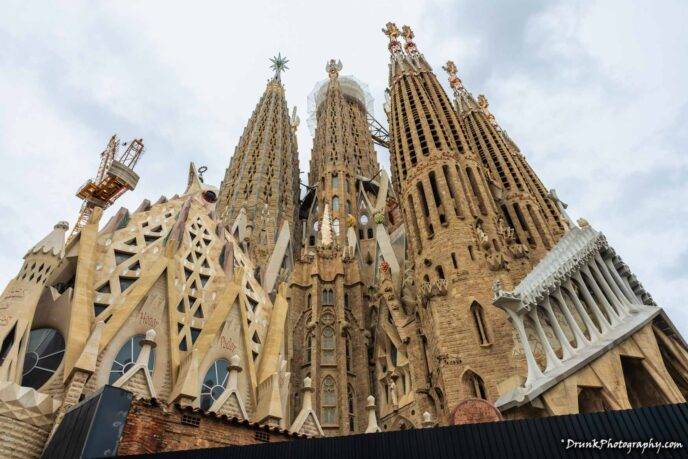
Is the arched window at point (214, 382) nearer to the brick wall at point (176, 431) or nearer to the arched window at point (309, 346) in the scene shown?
the brick wall at point (176, 431)

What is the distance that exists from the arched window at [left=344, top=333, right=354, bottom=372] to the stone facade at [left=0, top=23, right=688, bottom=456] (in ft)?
0.24

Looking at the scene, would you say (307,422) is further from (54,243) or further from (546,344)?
(54,243)

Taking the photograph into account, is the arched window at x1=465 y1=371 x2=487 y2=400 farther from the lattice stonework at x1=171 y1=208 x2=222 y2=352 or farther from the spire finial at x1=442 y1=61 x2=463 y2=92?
the spire finial at x1=442 y1=61 x2=463 y2=92

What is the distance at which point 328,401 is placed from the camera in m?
21.3

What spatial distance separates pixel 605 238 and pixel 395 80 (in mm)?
19033

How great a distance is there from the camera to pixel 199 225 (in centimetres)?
1823

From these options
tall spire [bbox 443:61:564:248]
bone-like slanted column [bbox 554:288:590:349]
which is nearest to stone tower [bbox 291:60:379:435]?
tall spire [bbox 443:61:564:248]

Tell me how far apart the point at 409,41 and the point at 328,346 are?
25.0 meters

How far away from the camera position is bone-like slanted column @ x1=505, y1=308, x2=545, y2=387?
13227 mm

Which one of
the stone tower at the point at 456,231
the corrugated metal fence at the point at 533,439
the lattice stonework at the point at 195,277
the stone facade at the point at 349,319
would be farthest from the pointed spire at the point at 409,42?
the corrugated metal fence at the point at 533,439

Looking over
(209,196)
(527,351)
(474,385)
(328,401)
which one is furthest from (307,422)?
(209,196)

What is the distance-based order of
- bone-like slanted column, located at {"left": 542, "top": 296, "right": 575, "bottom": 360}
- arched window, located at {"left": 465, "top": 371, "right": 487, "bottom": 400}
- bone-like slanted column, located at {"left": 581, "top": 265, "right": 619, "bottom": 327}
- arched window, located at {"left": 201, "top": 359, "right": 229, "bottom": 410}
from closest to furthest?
arched window, located at {"left": 201, "top": 359, "right": 229, "bottom": 410}
bone-like slanted column, located at {"left": 542, "top": 296, "right": 575, "bottom": 360}
bone-like slanted column, located at {"left": 581, "top": 265, "right": 619, "bottom": 327}
arched window, located at {"left": 465, "top": 371, "right": 487, "bottom": 400}

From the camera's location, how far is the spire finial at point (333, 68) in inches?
1976
